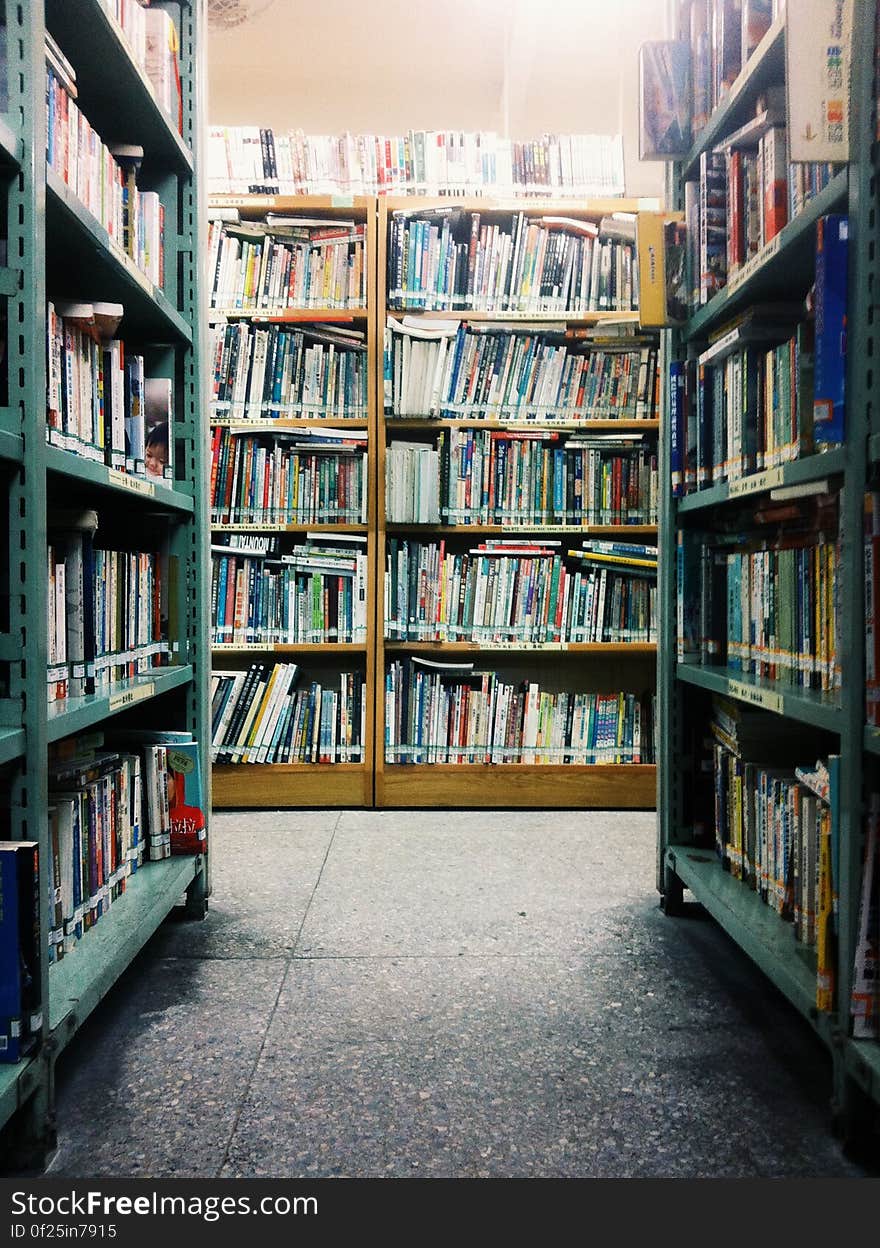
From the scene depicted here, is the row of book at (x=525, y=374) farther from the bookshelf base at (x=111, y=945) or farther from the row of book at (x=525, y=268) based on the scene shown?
the bookshelf base at (x=111, y=945)

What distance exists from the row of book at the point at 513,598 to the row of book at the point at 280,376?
0.59 meters

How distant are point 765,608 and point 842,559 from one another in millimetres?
471

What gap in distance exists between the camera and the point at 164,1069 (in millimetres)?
1448

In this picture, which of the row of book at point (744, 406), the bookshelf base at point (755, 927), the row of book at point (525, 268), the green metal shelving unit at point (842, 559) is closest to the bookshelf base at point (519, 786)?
the bookshelf base at point (755, 927)

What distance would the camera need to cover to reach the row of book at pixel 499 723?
3.33 meters

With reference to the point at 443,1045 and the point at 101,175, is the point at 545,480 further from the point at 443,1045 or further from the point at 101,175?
the point at 443,1045

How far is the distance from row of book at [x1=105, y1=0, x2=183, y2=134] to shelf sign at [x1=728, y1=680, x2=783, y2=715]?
1707 mm

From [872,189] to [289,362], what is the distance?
96.0 inches

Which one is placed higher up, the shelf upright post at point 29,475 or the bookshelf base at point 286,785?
the shelf upright post at point 29,475

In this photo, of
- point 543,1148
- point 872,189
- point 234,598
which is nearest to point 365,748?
point 234,598

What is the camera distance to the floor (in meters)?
1.21

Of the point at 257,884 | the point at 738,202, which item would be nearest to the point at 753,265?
the point at 738,202

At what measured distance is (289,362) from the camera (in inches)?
131

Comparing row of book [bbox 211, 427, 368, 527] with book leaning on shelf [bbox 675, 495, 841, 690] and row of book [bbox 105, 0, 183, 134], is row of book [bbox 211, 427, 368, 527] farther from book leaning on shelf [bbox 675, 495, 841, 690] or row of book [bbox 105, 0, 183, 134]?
book leaning on shelf [bbox 675, 495, 841, 690]
